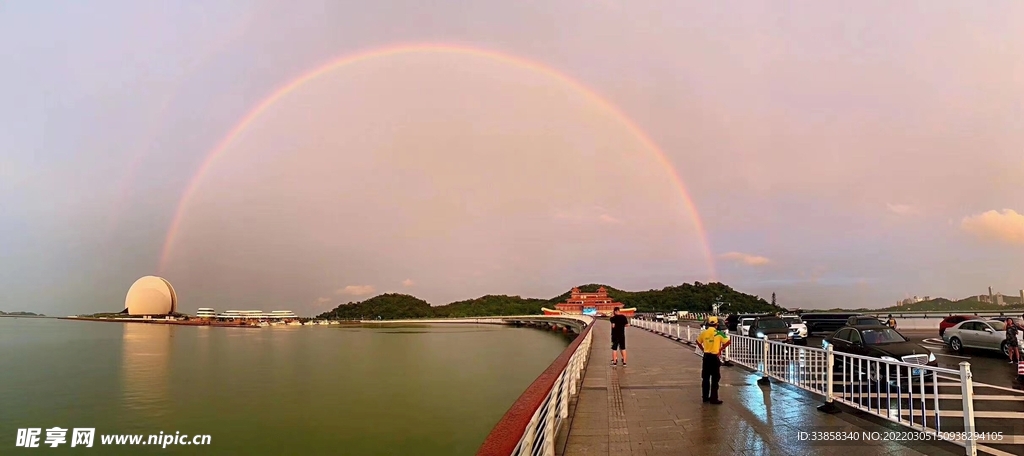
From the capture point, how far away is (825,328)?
1075 inches

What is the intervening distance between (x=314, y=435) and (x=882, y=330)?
1902 centimetres

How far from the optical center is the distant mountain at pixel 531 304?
4683 inches

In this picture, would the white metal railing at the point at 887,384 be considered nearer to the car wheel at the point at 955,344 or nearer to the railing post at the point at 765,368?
the railing post at the point at 765,368

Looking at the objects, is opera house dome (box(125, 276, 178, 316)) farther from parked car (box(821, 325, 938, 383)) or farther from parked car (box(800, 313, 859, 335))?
parked car (box(821, 325, 938, 383))

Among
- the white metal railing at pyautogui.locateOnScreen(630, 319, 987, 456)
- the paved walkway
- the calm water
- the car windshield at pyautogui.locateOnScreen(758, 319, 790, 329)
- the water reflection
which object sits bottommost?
the water reflection

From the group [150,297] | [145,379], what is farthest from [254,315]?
[145,379]

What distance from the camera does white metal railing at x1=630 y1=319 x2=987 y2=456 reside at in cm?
603

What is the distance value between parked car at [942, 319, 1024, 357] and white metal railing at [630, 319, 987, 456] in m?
6.19

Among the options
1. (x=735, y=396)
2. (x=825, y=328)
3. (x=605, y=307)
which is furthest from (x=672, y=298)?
(x=735, y=396)

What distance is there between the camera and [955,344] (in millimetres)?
17828

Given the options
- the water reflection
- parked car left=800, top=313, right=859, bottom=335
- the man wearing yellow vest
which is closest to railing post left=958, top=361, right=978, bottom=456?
the man wearing yellow vest

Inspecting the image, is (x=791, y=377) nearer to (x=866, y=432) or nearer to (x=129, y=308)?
(x=866, y=432)

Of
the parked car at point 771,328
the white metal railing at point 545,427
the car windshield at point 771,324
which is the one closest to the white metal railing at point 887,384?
the white metal railing at point 545,427

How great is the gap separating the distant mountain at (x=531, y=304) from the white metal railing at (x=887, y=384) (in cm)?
9915
